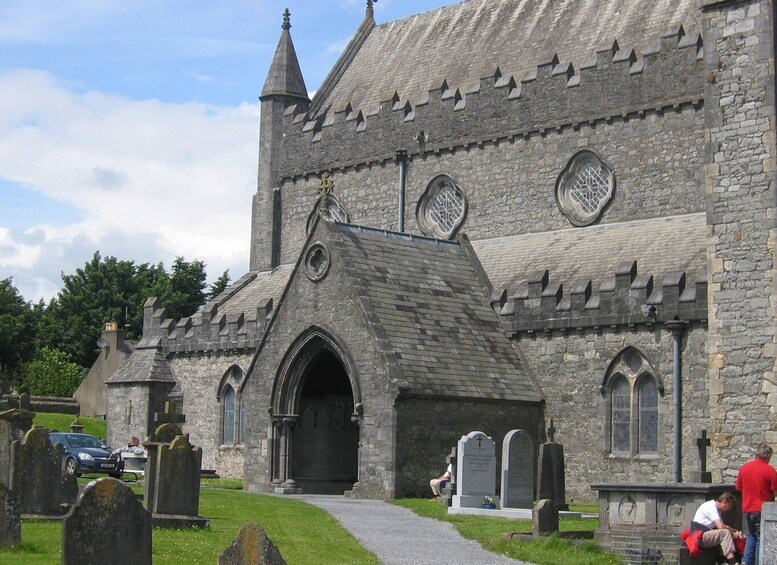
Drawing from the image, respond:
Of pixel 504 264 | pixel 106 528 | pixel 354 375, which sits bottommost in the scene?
pixel 106 528

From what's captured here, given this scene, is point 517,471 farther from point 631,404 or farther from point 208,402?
point 208,402

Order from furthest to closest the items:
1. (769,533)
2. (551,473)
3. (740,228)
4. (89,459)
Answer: (89,459) < (740,228) < (551,473) < (769,533)

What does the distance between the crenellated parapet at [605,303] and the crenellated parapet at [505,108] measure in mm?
5363

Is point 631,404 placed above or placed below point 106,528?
above

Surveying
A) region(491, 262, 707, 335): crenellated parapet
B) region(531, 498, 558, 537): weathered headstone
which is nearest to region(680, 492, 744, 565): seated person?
region(531, 498, 558, 537): weathered headstone

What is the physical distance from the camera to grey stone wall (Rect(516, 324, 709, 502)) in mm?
31469

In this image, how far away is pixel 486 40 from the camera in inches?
1768

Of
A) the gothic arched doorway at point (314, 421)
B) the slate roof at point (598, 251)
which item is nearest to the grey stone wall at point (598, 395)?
the slate roof at point (598, 251)

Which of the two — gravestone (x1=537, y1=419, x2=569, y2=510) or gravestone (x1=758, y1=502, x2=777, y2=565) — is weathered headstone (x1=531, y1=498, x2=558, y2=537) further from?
gravestone (x1=758, y1=502, x2=777, y2=565)

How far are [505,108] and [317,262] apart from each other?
880cm

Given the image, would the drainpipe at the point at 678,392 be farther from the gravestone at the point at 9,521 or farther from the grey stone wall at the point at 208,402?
the gravestone at the point at 9,521

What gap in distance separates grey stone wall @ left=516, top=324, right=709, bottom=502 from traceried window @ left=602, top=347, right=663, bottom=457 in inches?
6.3

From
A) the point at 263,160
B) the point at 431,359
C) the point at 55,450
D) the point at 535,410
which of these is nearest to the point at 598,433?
the point at 535,410

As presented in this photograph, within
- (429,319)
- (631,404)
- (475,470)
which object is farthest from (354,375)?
(631,404)
